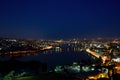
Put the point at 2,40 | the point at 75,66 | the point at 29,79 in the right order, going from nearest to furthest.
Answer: the point at 29,79 < the point at 75,66 < the point at 2,40

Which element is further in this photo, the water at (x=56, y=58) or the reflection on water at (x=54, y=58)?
the reflection on water at (x=54, y=58)

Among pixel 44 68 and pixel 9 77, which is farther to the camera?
pixel 44 68

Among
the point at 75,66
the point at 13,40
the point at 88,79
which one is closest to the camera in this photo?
the point at 88,79

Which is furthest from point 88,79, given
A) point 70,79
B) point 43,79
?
point 43,79

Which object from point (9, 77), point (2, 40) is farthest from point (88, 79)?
point (2, 40)

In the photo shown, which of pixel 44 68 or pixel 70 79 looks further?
pixel 44 68

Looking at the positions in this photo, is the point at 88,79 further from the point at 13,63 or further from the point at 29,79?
the point at 13,63

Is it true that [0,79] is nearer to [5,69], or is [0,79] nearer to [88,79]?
[88,79]

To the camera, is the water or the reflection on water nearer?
the water

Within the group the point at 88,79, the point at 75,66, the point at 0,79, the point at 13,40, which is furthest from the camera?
the point at 13,40
